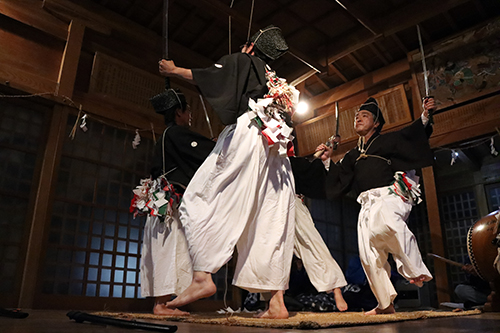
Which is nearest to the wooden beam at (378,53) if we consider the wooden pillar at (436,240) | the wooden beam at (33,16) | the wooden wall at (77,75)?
the wooden wall at (77,75)

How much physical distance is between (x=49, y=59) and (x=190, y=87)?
1.96 meters

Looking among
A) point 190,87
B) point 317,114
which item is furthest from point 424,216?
point 190,87

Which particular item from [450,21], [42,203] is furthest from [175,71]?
[450,21]

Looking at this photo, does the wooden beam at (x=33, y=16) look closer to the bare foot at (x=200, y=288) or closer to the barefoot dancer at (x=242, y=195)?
the barefoot dancer at (x=242, y=195)

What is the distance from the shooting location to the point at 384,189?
2980mm

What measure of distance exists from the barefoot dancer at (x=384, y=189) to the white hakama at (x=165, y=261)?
1261mm

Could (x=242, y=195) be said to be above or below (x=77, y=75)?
below

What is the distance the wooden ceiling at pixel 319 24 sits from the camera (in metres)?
4.57

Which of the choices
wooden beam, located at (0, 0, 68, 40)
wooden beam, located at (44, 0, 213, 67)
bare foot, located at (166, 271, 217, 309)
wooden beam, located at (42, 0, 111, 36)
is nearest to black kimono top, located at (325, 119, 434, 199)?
bare foot, located at (166, 271, 217, 309)

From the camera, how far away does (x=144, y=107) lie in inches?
198

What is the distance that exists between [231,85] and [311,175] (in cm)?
146

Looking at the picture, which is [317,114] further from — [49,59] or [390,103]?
[49,59]

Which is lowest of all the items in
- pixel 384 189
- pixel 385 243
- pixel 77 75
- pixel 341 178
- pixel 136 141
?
pixel 385 243

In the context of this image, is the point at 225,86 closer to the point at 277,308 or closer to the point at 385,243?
the point at 277,308
